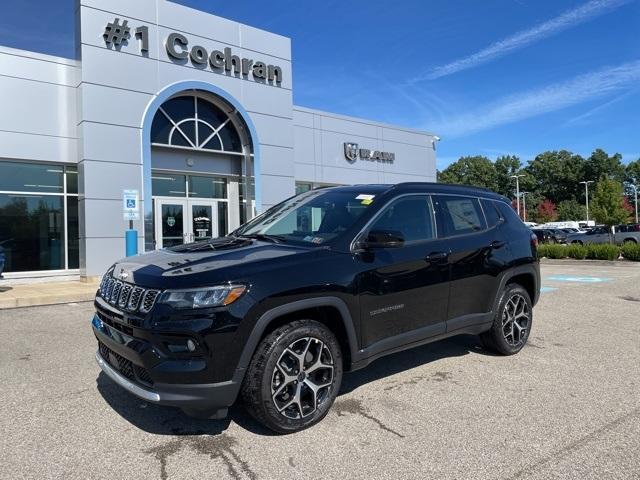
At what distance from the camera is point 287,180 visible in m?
17.2

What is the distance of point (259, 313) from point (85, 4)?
12.8 meters

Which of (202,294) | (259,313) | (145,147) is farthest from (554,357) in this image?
(145,147)

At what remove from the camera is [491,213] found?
5.48 m

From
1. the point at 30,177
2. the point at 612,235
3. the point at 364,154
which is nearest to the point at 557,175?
the point at 612,235

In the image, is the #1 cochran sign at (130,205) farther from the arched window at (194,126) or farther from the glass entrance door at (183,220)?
the arched window at (194,126)

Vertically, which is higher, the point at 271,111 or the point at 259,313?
the point at 271,111

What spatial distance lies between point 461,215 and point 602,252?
1742cm

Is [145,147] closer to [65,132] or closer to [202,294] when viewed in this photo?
[65,132]

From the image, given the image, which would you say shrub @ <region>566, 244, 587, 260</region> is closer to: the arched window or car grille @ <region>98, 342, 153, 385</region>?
the arched window

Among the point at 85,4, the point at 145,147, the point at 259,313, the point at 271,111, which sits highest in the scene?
the point at 85,4

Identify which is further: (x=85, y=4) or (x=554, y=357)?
(x=85, y=4)

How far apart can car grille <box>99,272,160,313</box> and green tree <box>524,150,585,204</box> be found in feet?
331

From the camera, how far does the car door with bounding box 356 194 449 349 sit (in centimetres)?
394

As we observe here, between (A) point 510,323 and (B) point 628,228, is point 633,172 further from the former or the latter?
(A) point 510,323
